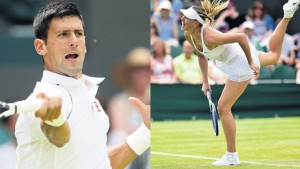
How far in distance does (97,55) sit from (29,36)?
0.44ft

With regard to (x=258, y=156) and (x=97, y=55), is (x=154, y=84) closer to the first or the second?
(x=258, y=156)

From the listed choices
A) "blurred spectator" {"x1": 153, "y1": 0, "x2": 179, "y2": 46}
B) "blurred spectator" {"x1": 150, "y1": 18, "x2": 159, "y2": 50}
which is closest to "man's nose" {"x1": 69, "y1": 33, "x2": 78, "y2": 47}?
"blurred spectator" {"x1": 150, "y1": 18, "x2": 159, "y2": 50}

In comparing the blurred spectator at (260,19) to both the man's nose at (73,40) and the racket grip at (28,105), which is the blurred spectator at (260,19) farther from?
the racket grip at (28,105)

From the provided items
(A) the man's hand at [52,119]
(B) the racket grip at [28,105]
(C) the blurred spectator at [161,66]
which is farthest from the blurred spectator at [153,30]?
(B) the racket grip at [28,105]

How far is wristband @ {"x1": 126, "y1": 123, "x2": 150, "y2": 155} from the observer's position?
1.70 meters

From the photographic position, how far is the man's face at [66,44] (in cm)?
140

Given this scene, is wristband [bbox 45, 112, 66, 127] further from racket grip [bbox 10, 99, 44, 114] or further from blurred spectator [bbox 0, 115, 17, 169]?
blurred spectator [bbox 0, 115, 17, 169]

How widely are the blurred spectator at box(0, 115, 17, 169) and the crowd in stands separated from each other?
4.91m

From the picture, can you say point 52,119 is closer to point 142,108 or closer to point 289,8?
point 142,108

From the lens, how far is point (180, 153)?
507 cm

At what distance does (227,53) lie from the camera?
460 centimetres

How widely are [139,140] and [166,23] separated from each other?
218 inches

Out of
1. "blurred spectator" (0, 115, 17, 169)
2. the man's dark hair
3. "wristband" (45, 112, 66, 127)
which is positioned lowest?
"blurred spectator" (0, 115, 17, 169)

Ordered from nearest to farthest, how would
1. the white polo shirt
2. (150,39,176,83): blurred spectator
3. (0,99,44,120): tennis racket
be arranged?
1. (0,99,44,120): tennis racket
2. the white polo shirt
3. (150,39,176,83): blurred spectator
